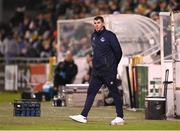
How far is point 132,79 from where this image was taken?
21078mm

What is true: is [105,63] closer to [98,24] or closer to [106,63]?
[106,63]

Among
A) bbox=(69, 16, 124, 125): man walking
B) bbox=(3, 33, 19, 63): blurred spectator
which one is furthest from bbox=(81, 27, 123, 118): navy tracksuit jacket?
bbox=(3, 33, 19, 63): blurred spectator

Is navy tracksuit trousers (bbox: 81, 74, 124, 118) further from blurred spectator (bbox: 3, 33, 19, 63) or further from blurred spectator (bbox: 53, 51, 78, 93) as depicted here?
blurred spectator (bbox: 3, 33, 19, 63)

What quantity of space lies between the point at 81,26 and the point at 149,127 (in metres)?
12.1

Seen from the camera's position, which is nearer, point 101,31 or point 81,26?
point 101,31

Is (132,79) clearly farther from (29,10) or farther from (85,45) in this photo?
(29,10)

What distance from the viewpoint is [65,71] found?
982 inches

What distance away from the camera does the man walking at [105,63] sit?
52.2ft

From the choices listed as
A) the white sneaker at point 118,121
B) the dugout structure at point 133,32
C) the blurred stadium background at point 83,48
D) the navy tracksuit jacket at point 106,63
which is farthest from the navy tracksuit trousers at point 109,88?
the dugout structure at point 133,32

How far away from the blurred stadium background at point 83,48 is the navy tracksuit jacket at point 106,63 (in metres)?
0.69

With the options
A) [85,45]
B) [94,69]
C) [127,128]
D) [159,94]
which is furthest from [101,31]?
[85,45]

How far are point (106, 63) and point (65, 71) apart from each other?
911 centimetres

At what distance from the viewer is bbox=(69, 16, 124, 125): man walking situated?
15914 millimetres

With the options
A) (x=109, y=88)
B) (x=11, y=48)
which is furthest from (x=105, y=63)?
(x=11, y=48)
